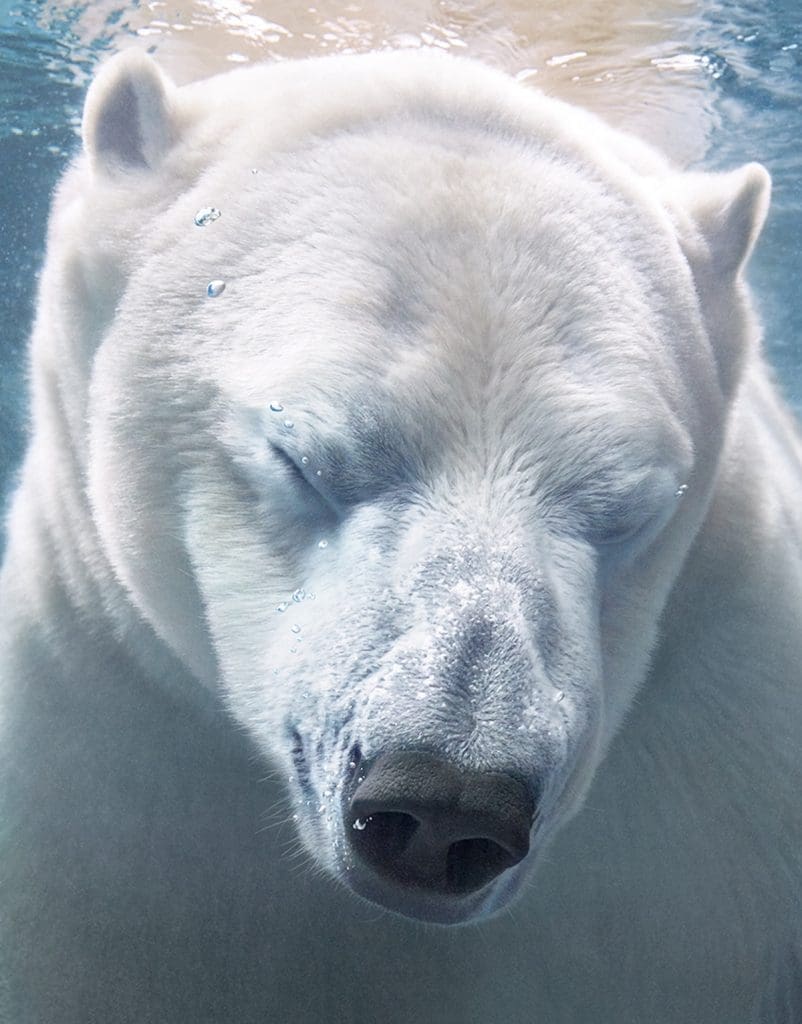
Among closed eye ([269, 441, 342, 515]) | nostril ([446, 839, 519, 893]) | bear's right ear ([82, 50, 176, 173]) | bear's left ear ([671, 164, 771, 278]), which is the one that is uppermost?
bear's right ear ([82, 50, 176, 173])

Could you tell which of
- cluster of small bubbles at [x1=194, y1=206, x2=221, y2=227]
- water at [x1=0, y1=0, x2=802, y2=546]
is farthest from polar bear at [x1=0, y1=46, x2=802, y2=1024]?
water at [x1=0, y1=0, x2=802, y2=546]

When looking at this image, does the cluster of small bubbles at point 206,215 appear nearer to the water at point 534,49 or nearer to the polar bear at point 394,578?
the polar bear at point 394,578

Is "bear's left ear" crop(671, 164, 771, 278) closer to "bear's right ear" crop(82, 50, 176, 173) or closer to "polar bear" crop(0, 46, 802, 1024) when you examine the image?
"polar bear" crop(0, 46, 802, 1024)

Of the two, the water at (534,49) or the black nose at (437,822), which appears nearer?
the black nose at (437,822)

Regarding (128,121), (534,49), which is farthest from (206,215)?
(534,49)

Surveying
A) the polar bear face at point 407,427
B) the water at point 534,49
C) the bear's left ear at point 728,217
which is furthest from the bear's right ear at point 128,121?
the water at point 534,49

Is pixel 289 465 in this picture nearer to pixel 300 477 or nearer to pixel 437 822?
Answer: pixel 300 477

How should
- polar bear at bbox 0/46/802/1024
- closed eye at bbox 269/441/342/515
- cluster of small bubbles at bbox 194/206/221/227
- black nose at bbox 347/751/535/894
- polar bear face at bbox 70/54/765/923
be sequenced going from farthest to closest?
cluster of small bubbles at bbox 194/206/221/227 < closed eye at bbox 269/441/342/515 < polar bear at bbox 0/46/802/1024 < polar bear face at bbox 70/54/765/923 < black nose at bbox 347/751/535/894
